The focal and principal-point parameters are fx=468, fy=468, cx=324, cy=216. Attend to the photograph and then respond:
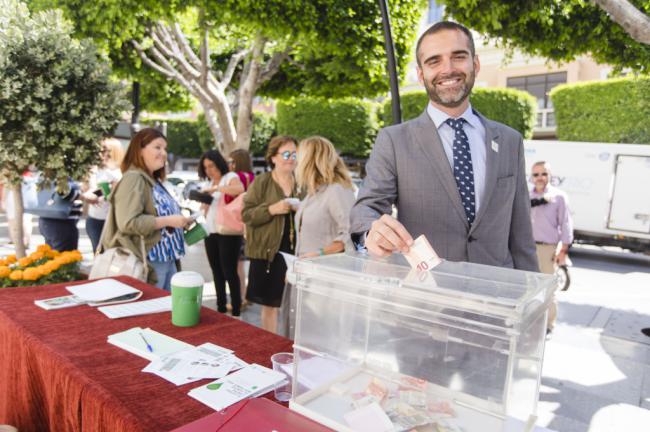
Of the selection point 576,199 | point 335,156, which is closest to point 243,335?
point 335,156

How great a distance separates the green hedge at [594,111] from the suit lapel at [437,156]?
11.4 metres

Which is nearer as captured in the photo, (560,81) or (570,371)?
(570,371)

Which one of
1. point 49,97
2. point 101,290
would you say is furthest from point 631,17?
point 49,97

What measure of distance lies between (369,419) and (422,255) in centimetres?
39

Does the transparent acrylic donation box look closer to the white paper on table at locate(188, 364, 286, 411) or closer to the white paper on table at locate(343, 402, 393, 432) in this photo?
the white paper on table at locate(343, 402, 393, 432)

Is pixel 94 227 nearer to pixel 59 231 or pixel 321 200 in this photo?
pixel 59 231

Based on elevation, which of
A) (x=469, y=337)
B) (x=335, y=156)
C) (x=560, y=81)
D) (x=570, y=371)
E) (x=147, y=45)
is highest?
(x=560, y=81)

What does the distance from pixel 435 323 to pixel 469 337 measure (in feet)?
0.27

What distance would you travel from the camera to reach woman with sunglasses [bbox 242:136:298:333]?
12.8 ft

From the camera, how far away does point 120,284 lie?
2.53m

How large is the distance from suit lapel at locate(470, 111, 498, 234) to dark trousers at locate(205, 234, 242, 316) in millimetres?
3559

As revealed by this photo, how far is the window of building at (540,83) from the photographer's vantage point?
24078 millimetres

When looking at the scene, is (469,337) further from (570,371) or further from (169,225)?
(570,371)

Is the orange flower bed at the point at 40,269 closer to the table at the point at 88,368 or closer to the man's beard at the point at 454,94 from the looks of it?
the table at the point at 88,368
